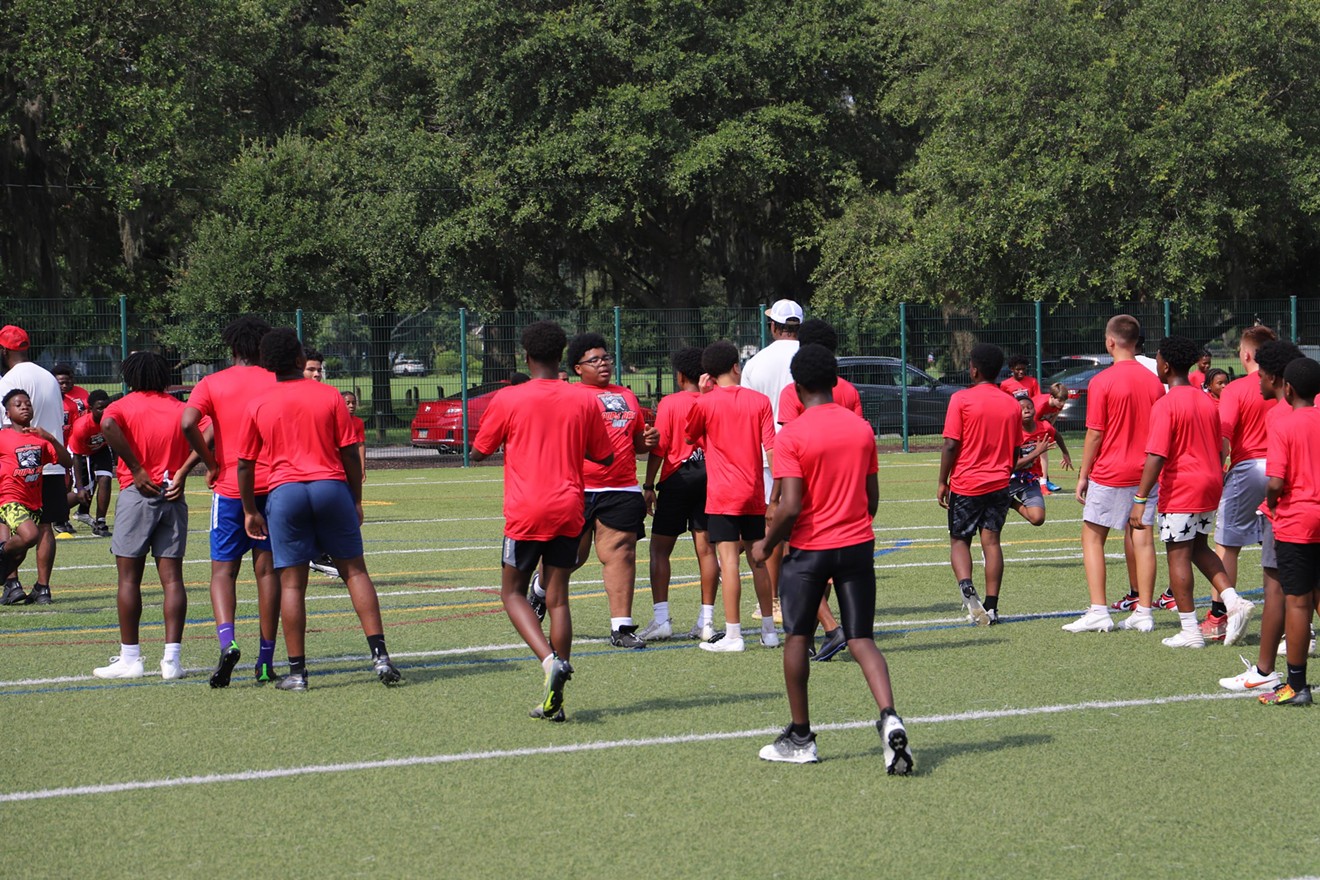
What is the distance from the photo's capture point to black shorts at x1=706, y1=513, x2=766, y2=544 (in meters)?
9.32

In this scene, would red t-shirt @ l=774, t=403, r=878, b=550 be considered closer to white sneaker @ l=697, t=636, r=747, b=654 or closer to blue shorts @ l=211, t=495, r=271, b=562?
white sneaker @ l=697, t=636, r=747, b=654

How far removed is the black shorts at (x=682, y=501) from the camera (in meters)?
9.99

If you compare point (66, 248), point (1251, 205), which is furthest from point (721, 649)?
point (66, 248)

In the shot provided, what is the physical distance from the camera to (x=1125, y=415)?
9.77 meters

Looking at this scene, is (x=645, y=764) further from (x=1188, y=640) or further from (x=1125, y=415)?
(x=1125, y=415)

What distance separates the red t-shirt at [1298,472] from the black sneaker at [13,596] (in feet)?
30.1

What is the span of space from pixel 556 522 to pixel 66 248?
1081 inches

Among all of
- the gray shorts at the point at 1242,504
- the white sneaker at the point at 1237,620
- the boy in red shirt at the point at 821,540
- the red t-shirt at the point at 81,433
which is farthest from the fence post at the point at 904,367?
the boy in red shirt at the point at 821,540

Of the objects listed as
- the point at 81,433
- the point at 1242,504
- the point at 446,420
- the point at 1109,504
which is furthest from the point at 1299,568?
the point at 446,420

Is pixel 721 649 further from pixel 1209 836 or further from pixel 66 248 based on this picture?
pixel 66 248

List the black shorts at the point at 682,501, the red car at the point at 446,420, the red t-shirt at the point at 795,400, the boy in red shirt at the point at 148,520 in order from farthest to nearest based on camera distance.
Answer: the red car at the point at 446,420 → the black shorts at the point at 682,501 → the red t-shirt at the point at 795,400 → the boy in red shirt at the point at 148,520

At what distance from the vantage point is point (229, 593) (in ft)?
28.3

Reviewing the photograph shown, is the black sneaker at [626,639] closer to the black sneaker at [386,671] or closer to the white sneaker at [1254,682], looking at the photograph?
the black sneaker at [386,671]

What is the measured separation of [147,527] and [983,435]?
5475 mm
